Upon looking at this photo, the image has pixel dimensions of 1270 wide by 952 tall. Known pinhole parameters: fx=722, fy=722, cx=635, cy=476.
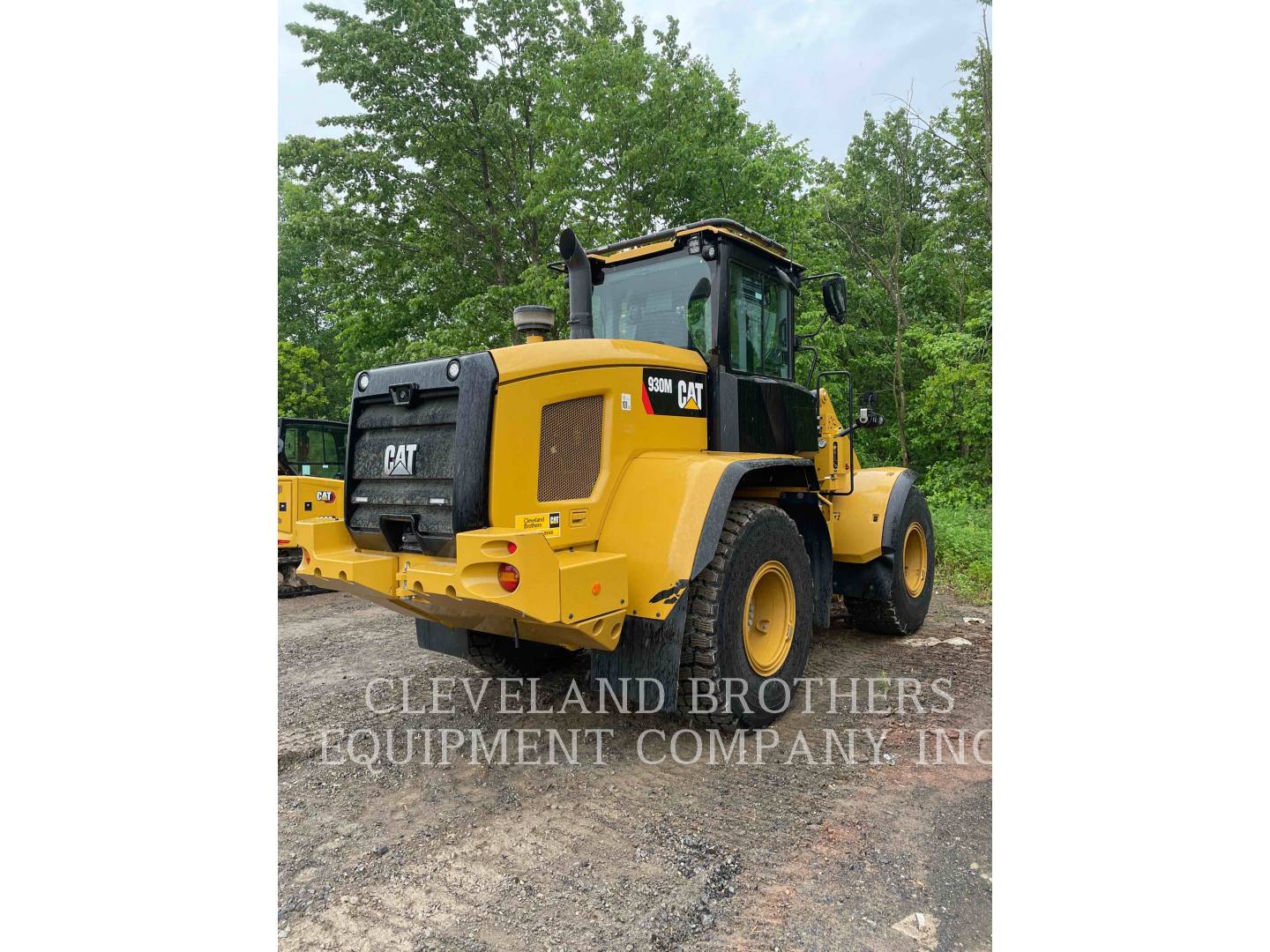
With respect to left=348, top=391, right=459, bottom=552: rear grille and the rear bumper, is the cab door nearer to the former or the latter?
the rear bumper

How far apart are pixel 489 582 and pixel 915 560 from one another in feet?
14.3

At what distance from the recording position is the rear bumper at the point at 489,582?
2.82m

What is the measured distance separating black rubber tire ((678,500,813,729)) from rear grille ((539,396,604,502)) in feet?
2.40

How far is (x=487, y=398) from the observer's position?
3084 mm

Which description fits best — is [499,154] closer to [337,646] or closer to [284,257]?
[284,257]

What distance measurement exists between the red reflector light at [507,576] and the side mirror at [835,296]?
2936mm

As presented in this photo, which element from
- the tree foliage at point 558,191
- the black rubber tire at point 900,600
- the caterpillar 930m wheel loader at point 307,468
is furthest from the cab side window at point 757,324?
the tree foliage at point 558,191

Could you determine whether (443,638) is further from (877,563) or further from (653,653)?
(877,563)

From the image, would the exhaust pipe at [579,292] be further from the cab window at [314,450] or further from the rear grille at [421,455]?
the cab window at [314,450]

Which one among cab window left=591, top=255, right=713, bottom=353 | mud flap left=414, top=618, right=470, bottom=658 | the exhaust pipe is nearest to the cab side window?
cab window left=591, top=255, right=713, bottom=353

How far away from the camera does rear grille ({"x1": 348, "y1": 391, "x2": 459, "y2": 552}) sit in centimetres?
326

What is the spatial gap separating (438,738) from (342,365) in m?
14.6

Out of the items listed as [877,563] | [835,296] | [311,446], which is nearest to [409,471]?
[835,296]

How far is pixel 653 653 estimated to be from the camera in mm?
3379
